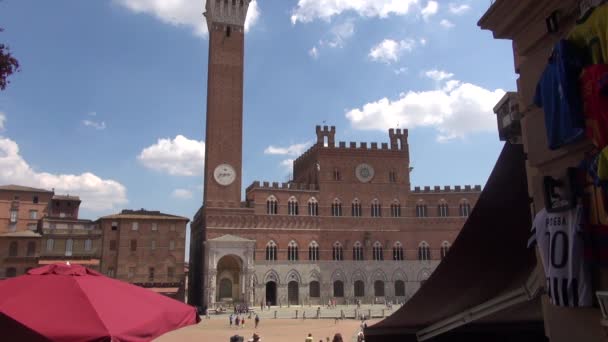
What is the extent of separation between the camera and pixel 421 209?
50.0m

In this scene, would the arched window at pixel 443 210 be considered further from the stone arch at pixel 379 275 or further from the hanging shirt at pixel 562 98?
the hanging shirt at pixel 562 98

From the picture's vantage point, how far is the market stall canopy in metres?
4.12

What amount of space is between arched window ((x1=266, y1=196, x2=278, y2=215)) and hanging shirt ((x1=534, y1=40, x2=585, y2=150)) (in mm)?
42666

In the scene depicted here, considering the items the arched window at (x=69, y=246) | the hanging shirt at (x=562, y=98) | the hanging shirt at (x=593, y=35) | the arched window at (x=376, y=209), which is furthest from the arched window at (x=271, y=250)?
the hanging shirt at (x=593, y=35)

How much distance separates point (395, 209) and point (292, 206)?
10.6 m

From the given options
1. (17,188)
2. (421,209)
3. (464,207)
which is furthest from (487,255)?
(17,188)

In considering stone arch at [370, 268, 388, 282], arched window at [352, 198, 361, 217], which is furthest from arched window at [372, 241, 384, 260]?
arched window at [352, 198, 361, 217]

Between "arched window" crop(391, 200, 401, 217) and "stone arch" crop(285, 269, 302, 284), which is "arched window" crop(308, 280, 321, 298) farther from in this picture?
"arched window" crop(391, 200, 401, 217)

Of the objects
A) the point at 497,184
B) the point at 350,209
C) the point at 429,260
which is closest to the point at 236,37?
the point at 350,209

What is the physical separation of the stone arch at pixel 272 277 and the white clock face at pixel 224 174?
893 centimetres

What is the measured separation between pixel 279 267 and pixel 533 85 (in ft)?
137

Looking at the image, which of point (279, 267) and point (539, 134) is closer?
point (539, 134)

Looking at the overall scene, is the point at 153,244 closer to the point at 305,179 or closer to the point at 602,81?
the point at 305,179

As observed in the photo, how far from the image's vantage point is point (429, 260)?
4853 cm
